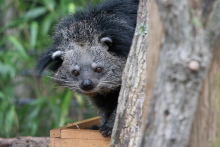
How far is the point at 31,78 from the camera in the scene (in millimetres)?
4609

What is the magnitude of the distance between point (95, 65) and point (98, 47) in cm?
16

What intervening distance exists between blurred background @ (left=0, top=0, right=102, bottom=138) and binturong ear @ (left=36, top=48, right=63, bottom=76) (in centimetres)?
55

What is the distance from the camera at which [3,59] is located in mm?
3947

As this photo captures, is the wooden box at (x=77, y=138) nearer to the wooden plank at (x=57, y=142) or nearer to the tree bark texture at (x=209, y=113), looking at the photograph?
the wooden plank at (x=57, y=142)

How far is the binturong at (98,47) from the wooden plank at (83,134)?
0.38 m

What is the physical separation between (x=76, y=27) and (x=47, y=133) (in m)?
2.36

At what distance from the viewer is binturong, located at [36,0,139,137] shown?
7.96ft

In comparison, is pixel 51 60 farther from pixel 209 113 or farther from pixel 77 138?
pixel 209 113

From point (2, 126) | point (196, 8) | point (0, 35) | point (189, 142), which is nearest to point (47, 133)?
point (2, 126)

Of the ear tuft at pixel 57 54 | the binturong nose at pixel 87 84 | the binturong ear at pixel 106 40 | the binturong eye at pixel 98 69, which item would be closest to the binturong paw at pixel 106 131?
the binturong nose at pixel 87 84

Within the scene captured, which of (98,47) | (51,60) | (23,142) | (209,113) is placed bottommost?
(23,142)

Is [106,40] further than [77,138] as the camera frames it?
Yes

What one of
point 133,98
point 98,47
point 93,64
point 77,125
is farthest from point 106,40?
point 133,98

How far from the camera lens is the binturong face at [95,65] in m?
2.47
